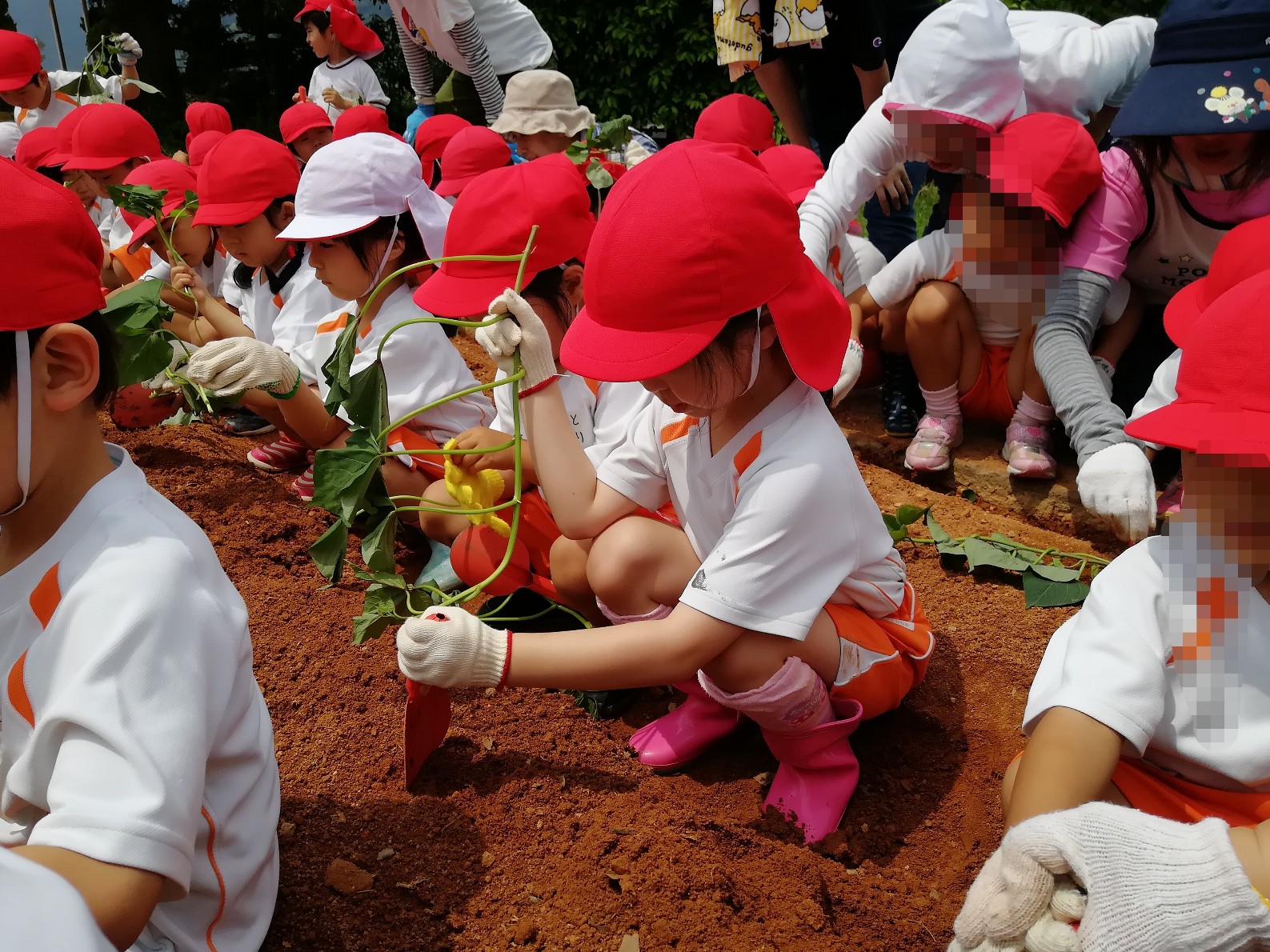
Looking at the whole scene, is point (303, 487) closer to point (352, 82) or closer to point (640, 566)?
point (640, 566)

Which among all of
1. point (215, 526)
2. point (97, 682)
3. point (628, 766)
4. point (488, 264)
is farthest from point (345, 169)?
point (97, 682)

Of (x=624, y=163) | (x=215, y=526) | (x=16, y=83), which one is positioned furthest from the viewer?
(x=16, y=83)

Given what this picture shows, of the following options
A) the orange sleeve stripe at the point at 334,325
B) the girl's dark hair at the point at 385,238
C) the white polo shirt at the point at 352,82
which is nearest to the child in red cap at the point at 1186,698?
the girl's dark hair at the point at 385,238

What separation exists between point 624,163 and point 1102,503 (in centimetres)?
252

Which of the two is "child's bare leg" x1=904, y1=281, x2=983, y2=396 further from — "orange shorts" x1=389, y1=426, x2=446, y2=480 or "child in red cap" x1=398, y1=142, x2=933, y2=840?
"orange shorts" x1=389, y1=426, x2=446, y2=480

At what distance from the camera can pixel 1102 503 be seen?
6.99 ft

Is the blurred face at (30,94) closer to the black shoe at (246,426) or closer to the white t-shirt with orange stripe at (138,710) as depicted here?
the black shoe at (246,426)

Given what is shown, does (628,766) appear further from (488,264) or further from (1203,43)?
(1203,43)

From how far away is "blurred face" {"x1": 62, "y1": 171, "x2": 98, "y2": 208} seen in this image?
16.6ft

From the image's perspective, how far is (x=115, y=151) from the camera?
4832 mm

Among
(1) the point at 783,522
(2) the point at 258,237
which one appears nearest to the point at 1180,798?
(1) the point at 783,522

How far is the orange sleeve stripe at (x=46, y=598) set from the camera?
3.74 feet

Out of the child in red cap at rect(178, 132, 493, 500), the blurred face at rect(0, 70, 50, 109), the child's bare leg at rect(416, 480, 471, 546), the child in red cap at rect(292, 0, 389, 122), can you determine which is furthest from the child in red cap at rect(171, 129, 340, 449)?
the blurred face at rect(0, 70, 50, 109)

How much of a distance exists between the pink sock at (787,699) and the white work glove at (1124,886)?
0.50m
